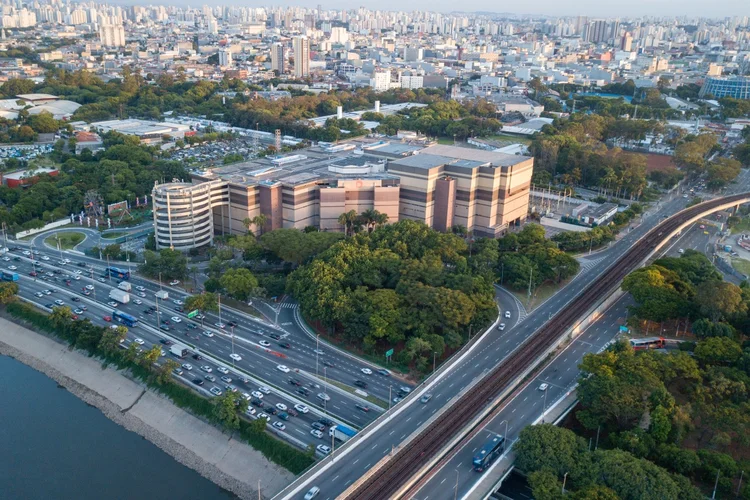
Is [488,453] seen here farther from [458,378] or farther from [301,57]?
[301,57]

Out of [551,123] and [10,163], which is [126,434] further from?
[551,123]

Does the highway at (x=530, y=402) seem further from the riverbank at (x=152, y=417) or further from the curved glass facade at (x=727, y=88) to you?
the curved glass facade at (x=727, y=88)

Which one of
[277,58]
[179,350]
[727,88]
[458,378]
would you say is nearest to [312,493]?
[458,378]

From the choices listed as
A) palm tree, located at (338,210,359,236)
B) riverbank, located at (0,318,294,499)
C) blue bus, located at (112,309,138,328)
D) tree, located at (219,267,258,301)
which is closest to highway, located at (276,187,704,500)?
riverbank, located at (0,318,294,499)

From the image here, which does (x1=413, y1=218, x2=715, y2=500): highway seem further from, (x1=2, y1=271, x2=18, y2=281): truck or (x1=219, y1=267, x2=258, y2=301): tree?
(x1=2, y1=271, x2=18, y2=281): truck

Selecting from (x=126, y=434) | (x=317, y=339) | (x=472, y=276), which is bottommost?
(x=126, y=434)

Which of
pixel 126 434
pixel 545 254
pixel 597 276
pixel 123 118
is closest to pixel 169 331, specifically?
pixel 126 434
